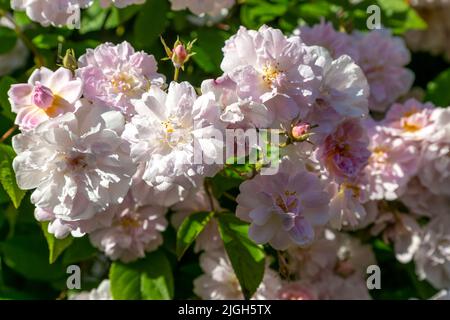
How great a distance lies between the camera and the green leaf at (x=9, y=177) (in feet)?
4.20

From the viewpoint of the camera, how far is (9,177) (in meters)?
1.31

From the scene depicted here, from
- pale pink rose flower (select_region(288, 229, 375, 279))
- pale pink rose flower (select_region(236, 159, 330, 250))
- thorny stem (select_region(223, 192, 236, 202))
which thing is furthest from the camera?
pale pink rose flower (select_region(288, 229, 375, 279))

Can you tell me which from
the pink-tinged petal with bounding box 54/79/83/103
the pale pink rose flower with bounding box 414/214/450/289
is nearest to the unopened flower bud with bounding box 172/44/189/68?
the pink-tinged petal with bounding box 54/79/83/103

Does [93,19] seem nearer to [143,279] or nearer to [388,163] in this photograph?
[143,279]

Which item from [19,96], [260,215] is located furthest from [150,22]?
[260,215]

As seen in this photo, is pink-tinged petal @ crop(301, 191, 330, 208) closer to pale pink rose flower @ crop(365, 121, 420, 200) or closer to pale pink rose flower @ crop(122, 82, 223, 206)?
pale pink rose flower @ crop(122, 82, 223, 206)

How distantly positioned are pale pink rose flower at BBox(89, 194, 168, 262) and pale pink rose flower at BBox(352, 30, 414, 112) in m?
0.61

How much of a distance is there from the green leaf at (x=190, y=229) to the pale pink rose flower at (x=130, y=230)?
98 millimetres

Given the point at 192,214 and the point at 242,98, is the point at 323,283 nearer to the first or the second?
the point at 192,214

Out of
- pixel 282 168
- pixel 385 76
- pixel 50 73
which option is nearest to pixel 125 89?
pixel 50 73

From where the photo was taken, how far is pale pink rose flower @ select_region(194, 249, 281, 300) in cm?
162

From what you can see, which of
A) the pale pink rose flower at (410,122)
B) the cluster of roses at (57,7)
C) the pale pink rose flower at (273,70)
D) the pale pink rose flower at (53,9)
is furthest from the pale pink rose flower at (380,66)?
the pale pink rose flower at (53,9)

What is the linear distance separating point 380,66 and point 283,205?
704 mm

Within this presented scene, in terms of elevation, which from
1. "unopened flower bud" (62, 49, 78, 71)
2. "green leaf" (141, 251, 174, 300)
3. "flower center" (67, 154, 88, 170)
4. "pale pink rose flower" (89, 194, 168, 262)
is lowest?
"green leaf" (141, 251, 174, 300)
